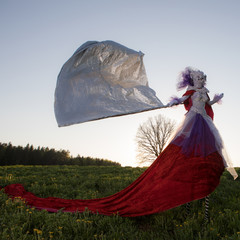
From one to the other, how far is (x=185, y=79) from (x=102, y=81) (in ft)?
6.22

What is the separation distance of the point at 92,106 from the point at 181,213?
108 inches

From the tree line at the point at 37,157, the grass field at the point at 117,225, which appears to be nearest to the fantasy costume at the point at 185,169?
the grass field at the point at 117,225

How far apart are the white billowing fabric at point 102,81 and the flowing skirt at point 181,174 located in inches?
33.1

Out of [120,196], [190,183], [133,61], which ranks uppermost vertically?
[133,61]

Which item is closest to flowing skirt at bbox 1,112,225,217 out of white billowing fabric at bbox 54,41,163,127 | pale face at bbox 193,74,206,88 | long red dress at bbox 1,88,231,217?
long red dress at bbox 1,88,231,217

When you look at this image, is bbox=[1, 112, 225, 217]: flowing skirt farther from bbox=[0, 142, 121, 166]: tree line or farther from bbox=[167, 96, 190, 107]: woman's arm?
bbox=[0, 142, 121, 166]: tree line

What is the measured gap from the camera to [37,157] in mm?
52094

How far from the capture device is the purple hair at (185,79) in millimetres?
5039

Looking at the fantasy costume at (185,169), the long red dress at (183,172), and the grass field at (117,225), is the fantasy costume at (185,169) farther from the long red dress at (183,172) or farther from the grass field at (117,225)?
the grass field at (117,225)

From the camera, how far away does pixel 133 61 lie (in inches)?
179

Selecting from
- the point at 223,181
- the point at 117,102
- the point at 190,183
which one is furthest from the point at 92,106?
the point at 223,181

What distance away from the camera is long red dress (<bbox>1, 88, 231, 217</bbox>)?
156 inches

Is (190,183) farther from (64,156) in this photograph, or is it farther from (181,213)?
(64,156)

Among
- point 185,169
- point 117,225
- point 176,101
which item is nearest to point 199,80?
point 176,101
